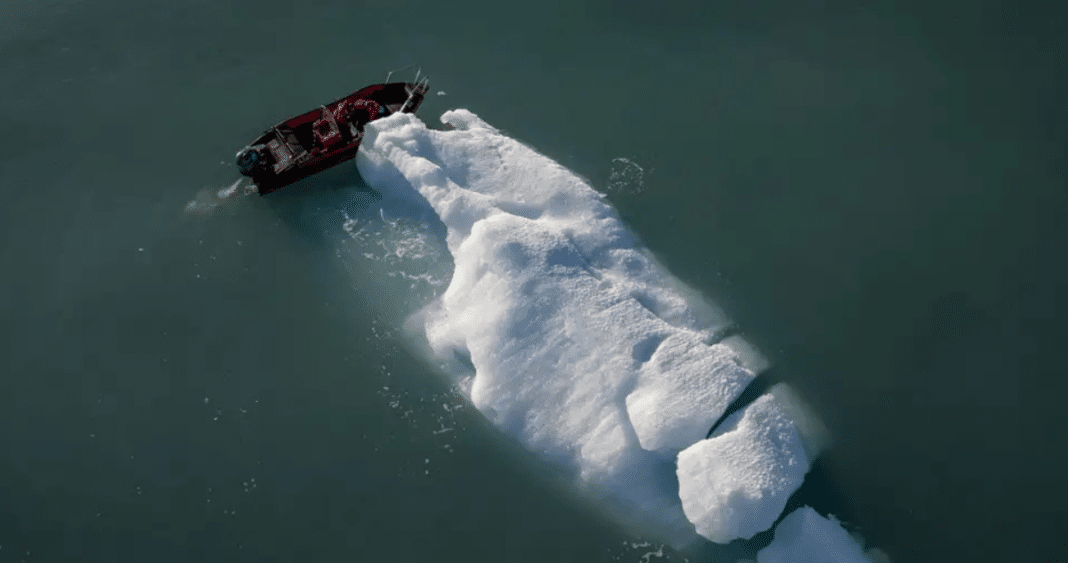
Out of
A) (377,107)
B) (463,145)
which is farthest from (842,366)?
(377,107)

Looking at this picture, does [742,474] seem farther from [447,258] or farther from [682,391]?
[447,258]

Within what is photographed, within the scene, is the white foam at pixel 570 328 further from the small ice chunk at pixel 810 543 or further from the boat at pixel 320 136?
the boat at pixel 320 136

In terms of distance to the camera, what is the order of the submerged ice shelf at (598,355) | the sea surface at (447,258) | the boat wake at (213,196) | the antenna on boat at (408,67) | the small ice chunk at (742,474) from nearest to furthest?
the small ice chunk at (742,474)
the submerged ice shelf at (598,355)
the sea surface at (447,258)
the boat wake at (213,196)
the antenna on boat at (408,67)

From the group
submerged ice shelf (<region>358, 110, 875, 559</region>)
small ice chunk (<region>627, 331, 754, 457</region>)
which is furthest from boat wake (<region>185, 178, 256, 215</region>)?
small ice chunk (<region>627, 331, 754, 457</region>)

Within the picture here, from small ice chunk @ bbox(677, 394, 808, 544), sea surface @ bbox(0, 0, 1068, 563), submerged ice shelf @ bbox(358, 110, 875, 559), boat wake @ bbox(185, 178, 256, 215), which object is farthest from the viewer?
boat wake @ bbox(185, 178, 256, 215)

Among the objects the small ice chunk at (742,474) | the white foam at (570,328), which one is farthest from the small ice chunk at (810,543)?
the white foam at (570,328)

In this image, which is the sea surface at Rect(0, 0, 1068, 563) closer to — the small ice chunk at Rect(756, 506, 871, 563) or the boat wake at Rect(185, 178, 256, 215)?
the boat wake at Rect(185, 178, 256, 215)

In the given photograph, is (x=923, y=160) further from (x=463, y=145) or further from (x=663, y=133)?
(x=463, y=145)
